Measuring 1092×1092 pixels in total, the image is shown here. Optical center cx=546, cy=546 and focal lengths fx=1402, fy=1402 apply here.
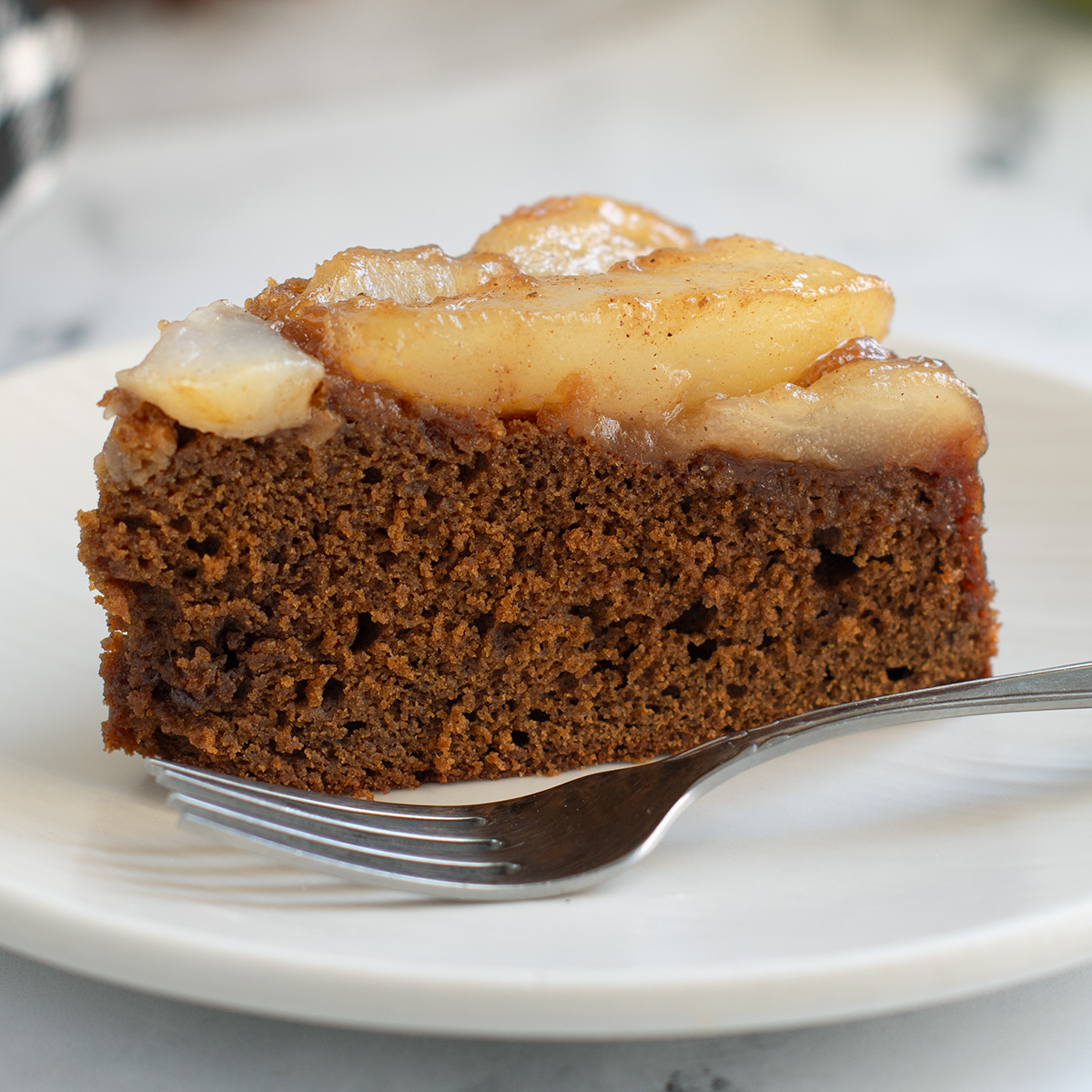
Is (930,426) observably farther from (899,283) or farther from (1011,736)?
(899,283)

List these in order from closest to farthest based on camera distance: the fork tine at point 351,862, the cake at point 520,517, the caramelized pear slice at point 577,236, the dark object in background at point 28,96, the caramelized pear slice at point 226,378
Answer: the fork tine at point 351,862 < the caramelized pear slice at point 226,378 < the cake at point 520,517 < the caramelized pear slice at point 577,236 < the dark object in background at point 28,96

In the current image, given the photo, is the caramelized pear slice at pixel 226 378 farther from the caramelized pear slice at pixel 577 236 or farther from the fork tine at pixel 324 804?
the caramelized pear slice at pixel 577 236

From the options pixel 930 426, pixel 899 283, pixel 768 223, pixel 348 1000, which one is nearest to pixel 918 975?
pixel 348 1000

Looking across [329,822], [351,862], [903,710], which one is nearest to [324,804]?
[329,822]

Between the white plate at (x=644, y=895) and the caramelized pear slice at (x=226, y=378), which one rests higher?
the caramelized pear slice at (x=226, y=378)

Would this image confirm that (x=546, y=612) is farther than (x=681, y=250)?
No

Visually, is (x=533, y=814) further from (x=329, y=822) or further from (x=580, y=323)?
(x=580, y=323)

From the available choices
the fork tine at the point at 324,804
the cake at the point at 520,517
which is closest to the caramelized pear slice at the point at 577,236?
the cake at the point at 520,517
